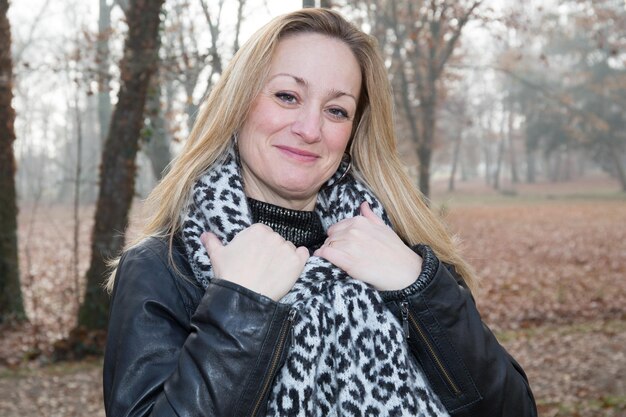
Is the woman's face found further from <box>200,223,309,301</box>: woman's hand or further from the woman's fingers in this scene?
<box>200,223,309,301</box>: woman's hand

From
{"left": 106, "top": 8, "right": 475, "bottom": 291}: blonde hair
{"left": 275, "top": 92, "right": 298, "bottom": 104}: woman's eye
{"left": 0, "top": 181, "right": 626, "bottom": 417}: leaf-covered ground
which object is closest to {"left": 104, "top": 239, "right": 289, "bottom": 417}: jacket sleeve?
{"left": 106, "top": 8, "right": 475, "bottom": 291}: blonde hair

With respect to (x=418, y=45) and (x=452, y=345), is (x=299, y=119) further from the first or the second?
(x=418, y=45)

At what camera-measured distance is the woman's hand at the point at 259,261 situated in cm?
177

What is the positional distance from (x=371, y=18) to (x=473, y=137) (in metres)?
53.7

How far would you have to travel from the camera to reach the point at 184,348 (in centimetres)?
166

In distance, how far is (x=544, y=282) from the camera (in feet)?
41.1

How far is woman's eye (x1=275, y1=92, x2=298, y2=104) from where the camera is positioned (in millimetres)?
2162

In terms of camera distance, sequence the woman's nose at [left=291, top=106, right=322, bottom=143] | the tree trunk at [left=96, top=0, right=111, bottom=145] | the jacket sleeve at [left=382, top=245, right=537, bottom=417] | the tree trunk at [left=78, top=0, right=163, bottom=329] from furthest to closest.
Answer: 1. the tree trunk at [left=96, top=0, right=111, bottom=145]
2. the tree trunk at [left=78, top=0, right=163, bottom=329]
3. the woman's nose at [left=291, top=106, right=322, bottom=143]
4. the jacket sleeve at [left=382, top=245, right=537, bottom=417]

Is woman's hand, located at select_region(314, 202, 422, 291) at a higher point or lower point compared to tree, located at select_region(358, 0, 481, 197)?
lower

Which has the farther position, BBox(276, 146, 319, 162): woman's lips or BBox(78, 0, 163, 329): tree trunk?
BBox(78, 0, 163, 329): tree trunk

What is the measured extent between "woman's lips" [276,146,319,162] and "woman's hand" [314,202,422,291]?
28cm

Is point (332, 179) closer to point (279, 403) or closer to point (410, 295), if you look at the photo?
point (410, 295)

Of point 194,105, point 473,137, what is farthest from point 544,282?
point 473,137

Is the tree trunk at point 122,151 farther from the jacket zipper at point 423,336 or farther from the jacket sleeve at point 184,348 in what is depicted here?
the jacket zipper at point 423,336
